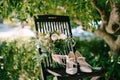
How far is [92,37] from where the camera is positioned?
11078 millimetres

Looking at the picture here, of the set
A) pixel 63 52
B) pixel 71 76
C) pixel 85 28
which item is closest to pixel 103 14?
pixel 85 28

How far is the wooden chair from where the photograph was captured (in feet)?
15.4

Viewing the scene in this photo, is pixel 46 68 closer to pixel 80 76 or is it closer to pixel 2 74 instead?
pixel 80 76

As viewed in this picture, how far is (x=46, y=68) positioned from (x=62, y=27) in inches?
34.0

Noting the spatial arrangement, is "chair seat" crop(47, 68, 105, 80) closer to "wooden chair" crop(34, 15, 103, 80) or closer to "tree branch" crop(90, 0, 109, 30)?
"wooden chair" crop(34, 15, 103, 80)

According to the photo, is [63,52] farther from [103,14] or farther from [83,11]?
[103,14]

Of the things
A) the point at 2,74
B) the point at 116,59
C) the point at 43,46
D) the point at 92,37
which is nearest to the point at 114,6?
the point at 116,59

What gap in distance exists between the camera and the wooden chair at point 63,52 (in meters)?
4.68

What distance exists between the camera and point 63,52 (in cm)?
546

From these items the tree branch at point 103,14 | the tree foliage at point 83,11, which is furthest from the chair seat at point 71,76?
the tree branch at point 103,14

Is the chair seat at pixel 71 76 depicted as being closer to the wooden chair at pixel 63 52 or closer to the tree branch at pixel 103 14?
the wooden chair at pixel 63 52

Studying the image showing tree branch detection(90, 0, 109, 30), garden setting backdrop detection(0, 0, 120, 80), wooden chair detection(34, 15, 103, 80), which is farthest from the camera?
tree branch detection(90, 0, 109, 30)

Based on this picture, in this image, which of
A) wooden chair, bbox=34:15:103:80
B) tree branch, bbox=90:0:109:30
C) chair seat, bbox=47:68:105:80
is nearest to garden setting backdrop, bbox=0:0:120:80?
tree branch, bbox=90:0:109:30

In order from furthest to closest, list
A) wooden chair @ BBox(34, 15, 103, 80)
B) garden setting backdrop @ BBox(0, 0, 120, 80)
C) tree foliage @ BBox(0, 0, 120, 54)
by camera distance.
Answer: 1. garden setting backdrop @ BBox(0, 0, 120, 80)
2. tree foliage @ BBox(0, 0, 120, 54)
3. wooden chair @ BBox(34, 15, 103, 80)
